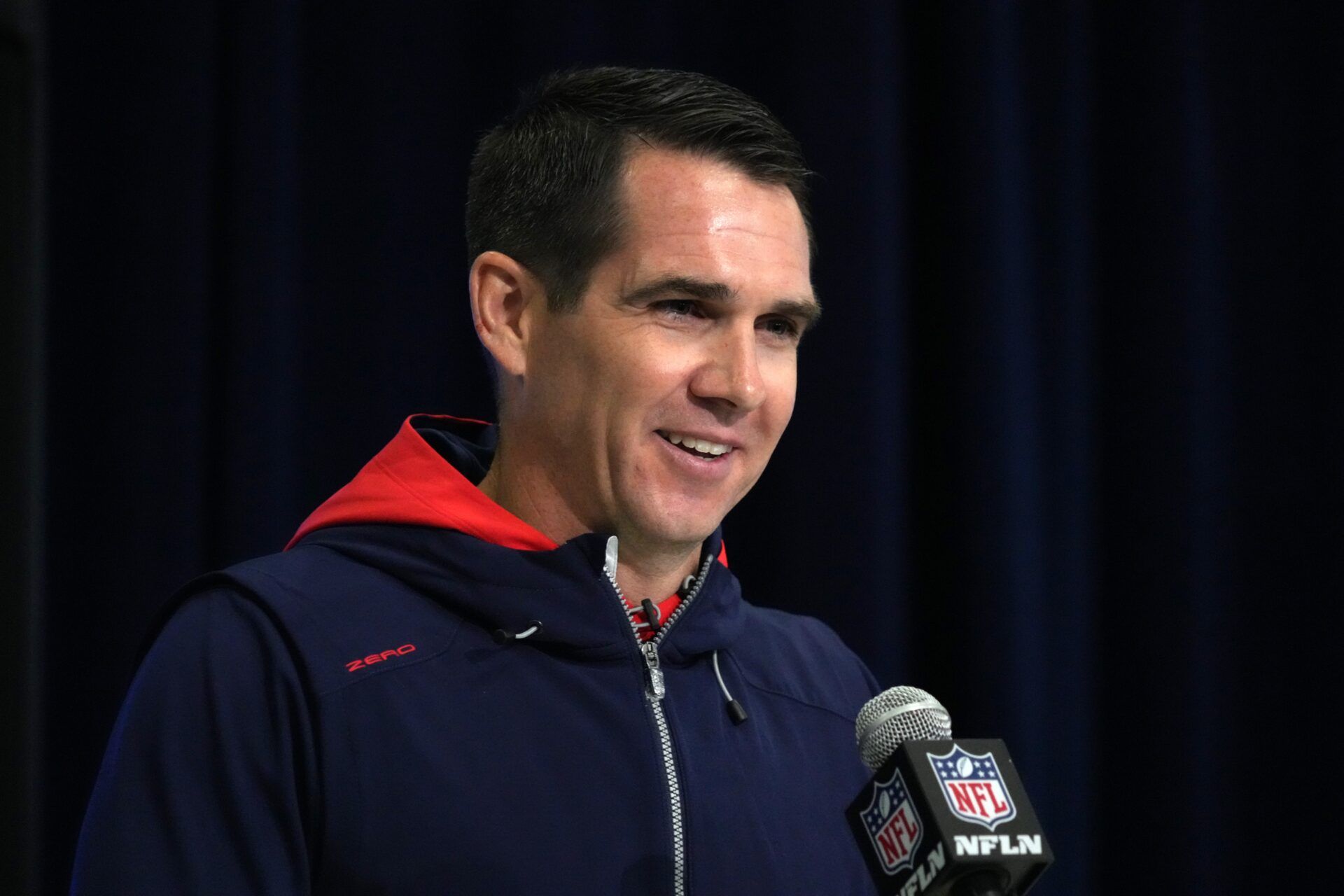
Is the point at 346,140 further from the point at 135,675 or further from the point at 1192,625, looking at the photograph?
the point at 1192,625

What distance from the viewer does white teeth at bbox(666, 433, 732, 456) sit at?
1.27 metres

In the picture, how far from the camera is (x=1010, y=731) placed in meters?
2.14

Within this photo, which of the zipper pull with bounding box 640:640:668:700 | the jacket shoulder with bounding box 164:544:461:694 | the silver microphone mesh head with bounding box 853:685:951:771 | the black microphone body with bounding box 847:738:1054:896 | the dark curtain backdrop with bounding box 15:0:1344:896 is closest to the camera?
the black microphone body with bounding box 847:738:1054:896

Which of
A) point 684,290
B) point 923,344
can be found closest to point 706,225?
point 684,290

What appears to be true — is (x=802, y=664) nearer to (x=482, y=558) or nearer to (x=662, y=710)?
(x=662, y=710)

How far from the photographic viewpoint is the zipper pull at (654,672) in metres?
1.21

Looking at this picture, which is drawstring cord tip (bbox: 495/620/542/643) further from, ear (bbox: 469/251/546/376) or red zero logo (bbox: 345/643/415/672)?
ear (bbox: 469/251/546/376)

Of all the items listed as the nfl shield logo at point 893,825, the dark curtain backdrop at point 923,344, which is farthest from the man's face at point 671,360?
the dark curtain backdrop at point 923,344

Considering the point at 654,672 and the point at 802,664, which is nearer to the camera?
the point at 654,672

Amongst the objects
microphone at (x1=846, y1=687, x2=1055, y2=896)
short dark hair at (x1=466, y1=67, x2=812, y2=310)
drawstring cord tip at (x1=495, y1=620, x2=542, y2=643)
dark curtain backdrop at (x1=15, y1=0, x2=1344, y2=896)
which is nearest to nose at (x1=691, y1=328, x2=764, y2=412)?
short dark hair at (x1=466, y1=67, x2=812, y2=310)

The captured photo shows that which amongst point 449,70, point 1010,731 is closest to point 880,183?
point 449,70

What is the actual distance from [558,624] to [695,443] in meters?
0.21

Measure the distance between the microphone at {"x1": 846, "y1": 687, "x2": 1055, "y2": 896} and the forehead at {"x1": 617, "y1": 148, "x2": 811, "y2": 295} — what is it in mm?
519

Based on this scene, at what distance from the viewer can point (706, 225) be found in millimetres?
1288
